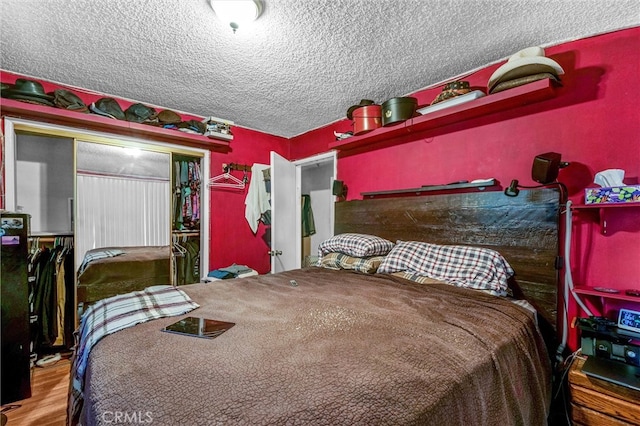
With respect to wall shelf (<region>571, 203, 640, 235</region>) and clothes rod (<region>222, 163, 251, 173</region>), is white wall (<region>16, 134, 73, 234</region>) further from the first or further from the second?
wall shelf (<region>571, 203, 640, 235</region>)

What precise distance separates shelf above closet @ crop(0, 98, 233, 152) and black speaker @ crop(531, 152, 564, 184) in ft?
9.13

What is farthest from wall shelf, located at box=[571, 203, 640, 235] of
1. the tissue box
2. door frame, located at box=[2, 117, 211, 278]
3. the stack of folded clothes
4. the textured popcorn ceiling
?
door frame, located at box=[2, 117, 211, 278]

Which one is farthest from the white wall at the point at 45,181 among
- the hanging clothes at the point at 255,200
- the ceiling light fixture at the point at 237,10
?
the ceiling light fixture at the point at 237,10

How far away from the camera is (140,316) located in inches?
46.4

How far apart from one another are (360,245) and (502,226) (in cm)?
103

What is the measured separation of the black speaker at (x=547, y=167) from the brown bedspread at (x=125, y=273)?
10.7 feet

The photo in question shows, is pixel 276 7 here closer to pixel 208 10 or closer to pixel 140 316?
pixel 208 10

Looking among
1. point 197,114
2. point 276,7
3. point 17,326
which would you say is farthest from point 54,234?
point 276,7

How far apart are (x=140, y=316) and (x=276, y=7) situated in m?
1.66

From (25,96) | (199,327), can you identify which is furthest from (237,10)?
(25,96)

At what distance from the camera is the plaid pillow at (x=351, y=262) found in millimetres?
2252

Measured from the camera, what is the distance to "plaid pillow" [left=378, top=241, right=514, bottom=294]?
5.52ft

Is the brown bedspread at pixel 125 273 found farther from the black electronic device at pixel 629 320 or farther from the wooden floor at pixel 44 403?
the black electronic device at pixel 629 320

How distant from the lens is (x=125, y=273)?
2.74m
